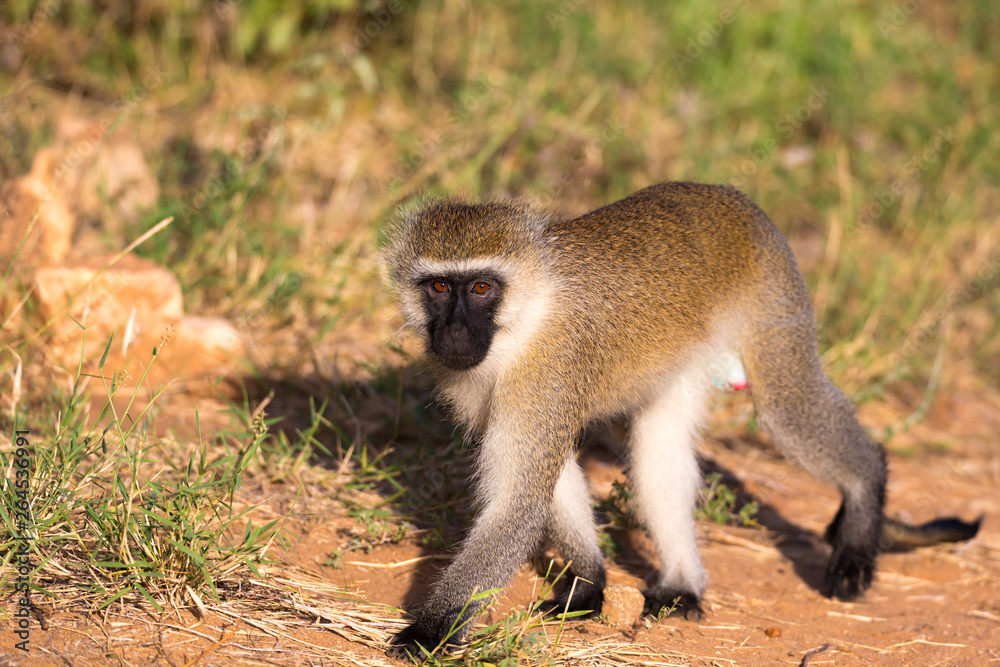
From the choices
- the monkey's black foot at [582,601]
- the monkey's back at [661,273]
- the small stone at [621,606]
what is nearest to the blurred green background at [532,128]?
the monkey's back at [661,273]

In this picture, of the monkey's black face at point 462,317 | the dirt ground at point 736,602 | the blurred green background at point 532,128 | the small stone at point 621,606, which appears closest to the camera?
the dirt ground at point 736,602

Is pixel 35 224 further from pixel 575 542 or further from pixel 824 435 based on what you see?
pixel 824 435

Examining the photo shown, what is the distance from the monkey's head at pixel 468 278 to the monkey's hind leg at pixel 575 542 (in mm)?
683

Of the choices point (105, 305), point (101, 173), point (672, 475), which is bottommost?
point (672, 475)

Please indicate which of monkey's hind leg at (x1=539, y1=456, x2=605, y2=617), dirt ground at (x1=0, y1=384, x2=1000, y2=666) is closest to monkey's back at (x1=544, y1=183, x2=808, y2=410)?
monkey's hind leg at (x1=539, y1=456, x2=605, y2=617)

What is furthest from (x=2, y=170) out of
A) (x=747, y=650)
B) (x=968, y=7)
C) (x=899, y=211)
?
(x=968, y=7)

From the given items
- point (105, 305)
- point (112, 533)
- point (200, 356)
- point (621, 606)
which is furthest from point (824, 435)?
point (105, 305)

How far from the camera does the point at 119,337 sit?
4457 millimetres

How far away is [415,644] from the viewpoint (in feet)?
9.70

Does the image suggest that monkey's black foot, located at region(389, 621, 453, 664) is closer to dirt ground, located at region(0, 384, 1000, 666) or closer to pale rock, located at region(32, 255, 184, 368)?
dirt ground, located at region(0, 384, 1000, 666)

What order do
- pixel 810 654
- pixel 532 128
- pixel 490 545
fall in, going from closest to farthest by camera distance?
pixel 490 545
pixel 810 654
pixel 532 128

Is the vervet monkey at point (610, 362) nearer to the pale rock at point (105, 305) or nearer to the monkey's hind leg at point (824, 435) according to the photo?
the monkey's hind leg at point (824, 435)

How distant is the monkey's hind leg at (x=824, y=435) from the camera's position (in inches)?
147

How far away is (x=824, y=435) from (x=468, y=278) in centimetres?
173
